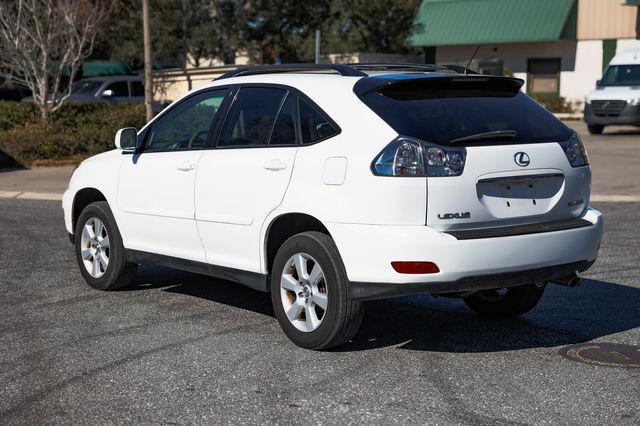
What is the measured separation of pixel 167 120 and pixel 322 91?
5.92 ft

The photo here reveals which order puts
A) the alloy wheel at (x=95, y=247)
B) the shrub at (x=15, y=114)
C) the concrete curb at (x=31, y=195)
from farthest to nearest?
1. the shrub at (x=15, y=114)
2. the concrete curb at (x=31, y=195)
3. the alloy wheel at (x=95, y=247)

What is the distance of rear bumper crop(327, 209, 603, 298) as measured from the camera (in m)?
5.79

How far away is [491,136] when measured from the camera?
6.09m

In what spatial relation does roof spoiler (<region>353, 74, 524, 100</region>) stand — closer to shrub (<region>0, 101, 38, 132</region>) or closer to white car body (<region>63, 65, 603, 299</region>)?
white car body (<region>63, 65, 603, 299</region>)

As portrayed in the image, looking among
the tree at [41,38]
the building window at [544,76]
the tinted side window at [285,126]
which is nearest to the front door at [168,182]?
the tinted side window at [285,126]

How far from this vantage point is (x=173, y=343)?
6629mm

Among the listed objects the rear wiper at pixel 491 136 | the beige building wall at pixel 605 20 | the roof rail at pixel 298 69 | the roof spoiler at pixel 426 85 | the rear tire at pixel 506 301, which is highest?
the beige building wall at pixel 605 20

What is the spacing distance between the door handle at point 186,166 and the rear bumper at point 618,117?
22468 mm

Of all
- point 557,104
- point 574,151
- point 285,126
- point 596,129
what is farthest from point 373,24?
point 574,151

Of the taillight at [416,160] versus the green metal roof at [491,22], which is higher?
the green metal roof at [491,22]

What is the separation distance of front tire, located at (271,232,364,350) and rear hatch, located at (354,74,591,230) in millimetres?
700

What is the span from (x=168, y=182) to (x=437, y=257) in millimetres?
2523

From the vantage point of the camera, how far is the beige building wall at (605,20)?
1494 inches

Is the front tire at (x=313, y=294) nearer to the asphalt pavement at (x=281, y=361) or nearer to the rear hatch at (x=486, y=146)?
the asphalt pavement at (x=281, y=361)
